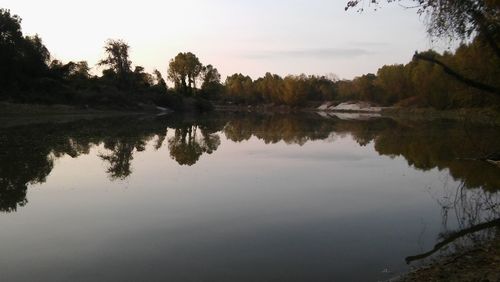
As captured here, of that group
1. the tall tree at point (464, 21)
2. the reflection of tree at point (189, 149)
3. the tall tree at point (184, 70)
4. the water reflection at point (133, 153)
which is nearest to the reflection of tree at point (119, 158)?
the water reflection at point (133, 153)

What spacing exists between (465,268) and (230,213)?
5.24 m

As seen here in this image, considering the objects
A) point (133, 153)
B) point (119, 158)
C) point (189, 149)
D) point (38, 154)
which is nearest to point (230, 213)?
point (119, 158)

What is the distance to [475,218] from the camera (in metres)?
9.98

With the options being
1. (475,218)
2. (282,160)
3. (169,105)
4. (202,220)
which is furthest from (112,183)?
(169,105)

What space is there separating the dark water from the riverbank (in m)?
0.54

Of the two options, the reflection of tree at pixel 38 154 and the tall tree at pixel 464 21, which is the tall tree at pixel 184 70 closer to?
the reflection of tree at pixel 38 154

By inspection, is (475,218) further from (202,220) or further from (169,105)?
(169,105)

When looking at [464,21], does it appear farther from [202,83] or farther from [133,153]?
[202,83]

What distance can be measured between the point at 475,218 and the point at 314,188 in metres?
4.65

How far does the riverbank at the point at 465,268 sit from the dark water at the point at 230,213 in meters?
0.54

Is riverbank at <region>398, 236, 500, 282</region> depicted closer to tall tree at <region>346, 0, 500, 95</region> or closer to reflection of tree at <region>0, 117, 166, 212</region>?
tall tree at <region>346, 0, 500, 95</region>

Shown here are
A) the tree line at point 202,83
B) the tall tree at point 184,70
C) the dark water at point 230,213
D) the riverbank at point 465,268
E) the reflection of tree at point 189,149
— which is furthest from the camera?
the tall tree at point 184,70

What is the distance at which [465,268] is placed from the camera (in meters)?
6.45

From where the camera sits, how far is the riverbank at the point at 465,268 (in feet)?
19.9
